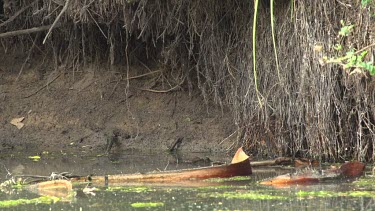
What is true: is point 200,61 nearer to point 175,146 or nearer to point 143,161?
point 175,146

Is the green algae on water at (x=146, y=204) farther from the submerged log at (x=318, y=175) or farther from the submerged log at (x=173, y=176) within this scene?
the submerged log at (x=318, y=175)

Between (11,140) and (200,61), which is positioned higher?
(200,61)

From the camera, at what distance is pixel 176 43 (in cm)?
956

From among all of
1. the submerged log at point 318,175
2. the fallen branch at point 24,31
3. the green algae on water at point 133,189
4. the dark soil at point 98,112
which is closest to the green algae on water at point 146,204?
the green algae on water at point 133,189

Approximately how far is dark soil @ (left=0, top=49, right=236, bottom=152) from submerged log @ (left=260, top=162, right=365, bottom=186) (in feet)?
8.18

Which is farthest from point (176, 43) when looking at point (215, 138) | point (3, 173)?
point (3, 173)

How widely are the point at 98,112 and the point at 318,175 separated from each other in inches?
151

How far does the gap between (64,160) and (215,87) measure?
5.87ft

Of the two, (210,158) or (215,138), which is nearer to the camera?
(210,158)

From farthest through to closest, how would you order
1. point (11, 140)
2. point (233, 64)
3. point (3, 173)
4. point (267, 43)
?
point (11, 140) → point (233, 64) → point (267, 43) → point (3, 173)

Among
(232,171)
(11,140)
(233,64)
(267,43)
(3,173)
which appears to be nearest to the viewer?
(232,171)

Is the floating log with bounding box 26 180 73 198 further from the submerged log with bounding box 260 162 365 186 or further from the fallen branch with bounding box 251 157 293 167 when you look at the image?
the fallen branch with bounding box 251 157 293 167

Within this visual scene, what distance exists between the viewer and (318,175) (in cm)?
696

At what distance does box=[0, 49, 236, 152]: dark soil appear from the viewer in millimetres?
9766
